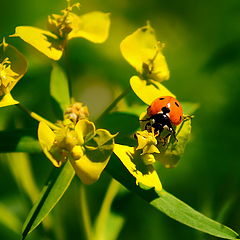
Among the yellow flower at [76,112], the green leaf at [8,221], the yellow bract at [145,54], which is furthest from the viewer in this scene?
the green leaf at [8,221]

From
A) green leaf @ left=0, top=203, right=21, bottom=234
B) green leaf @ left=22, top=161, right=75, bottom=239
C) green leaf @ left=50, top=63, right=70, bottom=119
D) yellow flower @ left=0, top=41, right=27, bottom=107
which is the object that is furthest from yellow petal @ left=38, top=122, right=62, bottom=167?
green leaf @ left=0, top=203, right=21, bottom=234

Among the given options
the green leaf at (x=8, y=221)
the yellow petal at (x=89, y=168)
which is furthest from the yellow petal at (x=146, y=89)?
→ the green leaf at (x=8, y=221)

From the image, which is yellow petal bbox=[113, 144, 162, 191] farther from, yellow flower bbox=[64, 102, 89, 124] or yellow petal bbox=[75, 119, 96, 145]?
yellow flower bbox=[64, 102, 89, 124]

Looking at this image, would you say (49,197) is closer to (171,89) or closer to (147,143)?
(147,143)

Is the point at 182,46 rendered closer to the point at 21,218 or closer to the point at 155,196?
the point at 21,218

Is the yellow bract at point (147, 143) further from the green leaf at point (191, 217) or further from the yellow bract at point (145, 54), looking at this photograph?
the yellow bract at point (145, 54)

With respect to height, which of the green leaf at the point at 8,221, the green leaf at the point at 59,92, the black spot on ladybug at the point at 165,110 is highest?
the black spot on ladybug at the point at 165,110
